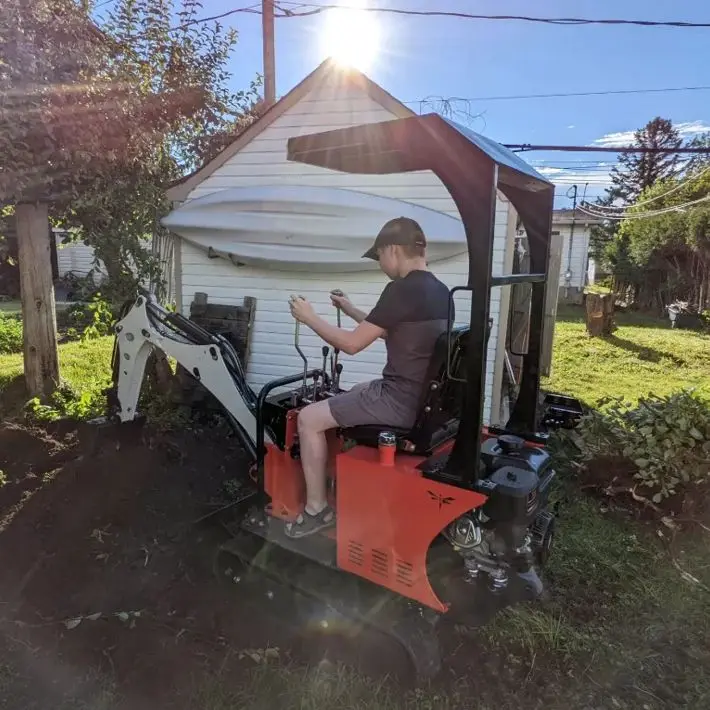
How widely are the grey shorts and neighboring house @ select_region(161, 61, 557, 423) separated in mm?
3253

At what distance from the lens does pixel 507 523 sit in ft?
7.89

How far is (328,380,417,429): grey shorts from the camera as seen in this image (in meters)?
2.80

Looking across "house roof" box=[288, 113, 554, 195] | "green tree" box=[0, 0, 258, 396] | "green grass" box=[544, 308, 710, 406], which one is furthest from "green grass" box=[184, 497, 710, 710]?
"green tree" box=[0, 0, 258, 396]

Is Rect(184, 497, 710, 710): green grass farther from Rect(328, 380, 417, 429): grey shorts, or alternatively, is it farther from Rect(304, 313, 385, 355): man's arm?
Rect(304, 313, 385, 355): man's arm

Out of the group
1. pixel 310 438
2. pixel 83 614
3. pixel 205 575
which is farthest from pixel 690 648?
pixel 83 614

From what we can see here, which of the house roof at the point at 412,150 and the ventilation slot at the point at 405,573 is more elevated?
the house roof at the point at 412,150

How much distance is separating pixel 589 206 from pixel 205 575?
28.4 metres

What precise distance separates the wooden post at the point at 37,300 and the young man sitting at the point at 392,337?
4427 mm

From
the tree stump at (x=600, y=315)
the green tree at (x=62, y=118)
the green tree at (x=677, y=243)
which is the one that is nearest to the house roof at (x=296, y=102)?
the green tree at (x=62, y=118)

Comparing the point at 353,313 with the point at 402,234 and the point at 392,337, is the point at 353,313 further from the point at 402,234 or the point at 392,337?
the point at 402,234

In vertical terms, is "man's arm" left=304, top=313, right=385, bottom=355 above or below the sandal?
above

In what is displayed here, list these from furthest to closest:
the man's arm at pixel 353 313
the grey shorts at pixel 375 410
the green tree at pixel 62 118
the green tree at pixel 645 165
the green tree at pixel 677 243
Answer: the green tree at pixel 645 165 < the green tree at pixel 677 243 < the green tree at pixel 62 118 < the man's arm at pixel 353 313 < the grey shorts at pixel 375 410

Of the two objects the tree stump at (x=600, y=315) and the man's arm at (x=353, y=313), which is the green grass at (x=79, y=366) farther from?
the tree stump at (x=600, y=315)

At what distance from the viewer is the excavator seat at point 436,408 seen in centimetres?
260
